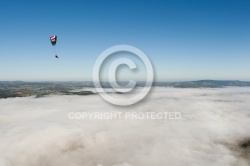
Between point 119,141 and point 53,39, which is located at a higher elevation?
point 53,39

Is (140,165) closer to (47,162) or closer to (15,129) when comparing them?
(47,162)

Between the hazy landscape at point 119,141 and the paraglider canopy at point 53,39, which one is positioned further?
the hazy landscape at point 119,141

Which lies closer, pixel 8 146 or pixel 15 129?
pixel 8 146

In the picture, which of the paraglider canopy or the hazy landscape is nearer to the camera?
the paraglider canopy

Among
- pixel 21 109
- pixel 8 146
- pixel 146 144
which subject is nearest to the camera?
pixel 8 146

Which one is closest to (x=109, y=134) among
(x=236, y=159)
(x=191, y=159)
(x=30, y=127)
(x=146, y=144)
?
(x=146, y=144)

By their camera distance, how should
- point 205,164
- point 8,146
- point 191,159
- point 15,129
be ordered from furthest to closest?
point 15,129 → point 8,146 → point 191,159 → point 205,164

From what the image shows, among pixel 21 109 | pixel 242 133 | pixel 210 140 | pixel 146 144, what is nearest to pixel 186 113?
pixel 242 133

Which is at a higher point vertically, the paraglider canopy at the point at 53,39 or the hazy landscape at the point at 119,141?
the paraglider canopy at the point at 53,39

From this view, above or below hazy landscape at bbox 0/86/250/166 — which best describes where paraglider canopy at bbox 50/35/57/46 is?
above

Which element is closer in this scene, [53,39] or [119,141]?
[53,39]
